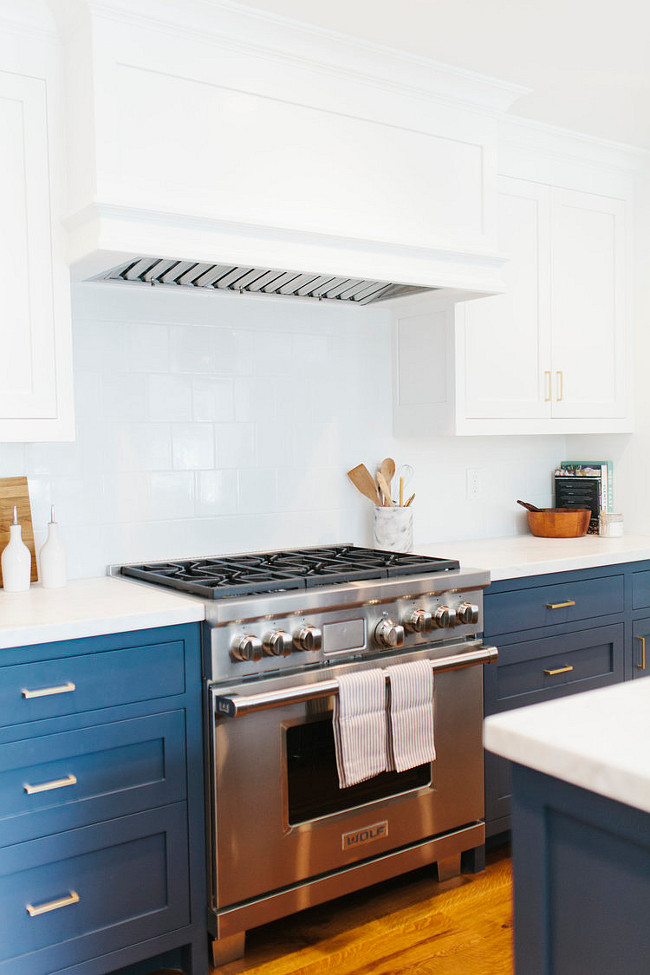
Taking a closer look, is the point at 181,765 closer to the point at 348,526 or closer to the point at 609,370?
the point at 348,526

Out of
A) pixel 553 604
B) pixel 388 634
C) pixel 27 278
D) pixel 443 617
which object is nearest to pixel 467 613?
pixel 443 617

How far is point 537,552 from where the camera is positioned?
3.11 metres

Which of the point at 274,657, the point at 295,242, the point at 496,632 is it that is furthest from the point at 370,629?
the point at 295,242

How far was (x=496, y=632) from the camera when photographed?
109 inches

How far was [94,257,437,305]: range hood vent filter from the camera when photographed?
2.46m

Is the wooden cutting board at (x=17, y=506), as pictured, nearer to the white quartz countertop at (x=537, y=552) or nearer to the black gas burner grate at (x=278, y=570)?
the black gas burner grate at (x=278, y=570)

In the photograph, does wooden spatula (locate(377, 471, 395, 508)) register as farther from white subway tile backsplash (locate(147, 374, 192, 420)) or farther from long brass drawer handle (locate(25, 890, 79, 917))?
long brass drawer handle (locate(25, 890, 79, 917))

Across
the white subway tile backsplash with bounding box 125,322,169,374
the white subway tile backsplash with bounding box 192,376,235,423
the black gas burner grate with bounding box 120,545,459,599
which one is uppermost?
the white subway tile backsplash with bounding box 125,322,169,374

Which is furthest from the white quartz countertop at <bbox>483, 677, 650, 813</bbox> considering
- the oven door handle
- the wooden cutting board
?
the wooden cutting board

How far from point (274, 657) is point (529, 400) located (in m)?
1.57

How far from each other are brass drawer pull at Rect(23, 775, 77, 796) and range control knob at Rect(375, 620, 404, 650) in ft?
2.86

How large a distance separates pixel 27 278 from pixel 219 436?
2.77 ft

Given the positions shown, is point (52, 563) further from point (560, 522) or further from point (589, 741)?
point (560, 522)

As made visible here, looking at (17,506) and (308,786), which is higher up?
(17,506)
